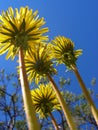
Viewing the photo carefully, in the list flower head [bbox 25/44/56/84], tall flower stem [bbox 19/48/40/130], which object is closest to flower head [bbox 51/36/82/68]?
flower head [bbox 25/44/56/84]

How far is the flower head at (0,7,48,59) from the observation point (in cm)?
877

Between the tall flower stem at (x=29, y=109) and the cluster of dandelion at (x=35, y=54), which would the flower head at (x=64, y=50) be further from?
the tall flower stem at (x=29, y=109)

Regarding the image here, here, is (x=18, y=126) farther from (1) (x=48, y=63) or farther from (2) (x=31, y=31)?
(2) (x=31, y=31)

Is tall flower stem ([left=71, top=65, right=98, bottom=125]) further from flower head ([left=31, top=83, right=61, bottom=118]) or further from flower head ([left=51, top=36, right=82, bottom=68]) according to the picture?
flower head ([left=31, top=83, right=61, bottom=118])

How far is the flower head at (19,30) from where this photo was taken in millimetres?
8766

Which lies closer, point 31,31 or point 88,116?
point 31,31

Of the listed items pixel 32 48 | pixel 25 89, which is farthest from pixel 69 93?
pixel 25 89

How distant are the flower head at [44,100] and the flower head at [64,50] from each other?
115 centimetres

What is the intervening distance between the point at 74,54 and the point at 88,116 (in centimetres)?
2238

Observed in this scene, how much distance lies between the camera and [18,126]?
96.4ft

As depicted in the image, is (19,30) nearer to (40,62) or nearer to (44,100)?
(40,62)

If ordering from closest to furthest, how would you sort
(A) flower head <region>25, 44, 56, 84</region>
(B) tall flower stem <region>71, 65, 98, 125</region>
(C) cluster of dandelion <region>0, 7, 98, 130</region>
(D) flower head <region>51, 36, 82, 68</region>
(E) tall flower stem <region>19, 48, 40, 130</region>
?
(E) tall flower stem <region>19, 48, 40, 130</region>, (C) cluster of dandelion <region>0, 7, 98, 130</region>, (B) tall flower stem <region>71, 65, 98, 125</region>, (A) flower head <region>25, 44, 56, 84</region>, (D) flower head <region>51, 36, 82, 68</region>

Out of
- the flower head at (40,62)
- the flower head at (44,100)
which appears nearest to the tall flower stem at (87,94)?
the flower head at (40,62)

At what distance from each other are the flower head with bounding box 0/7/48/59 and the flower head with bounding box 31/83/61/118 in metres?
2.56
